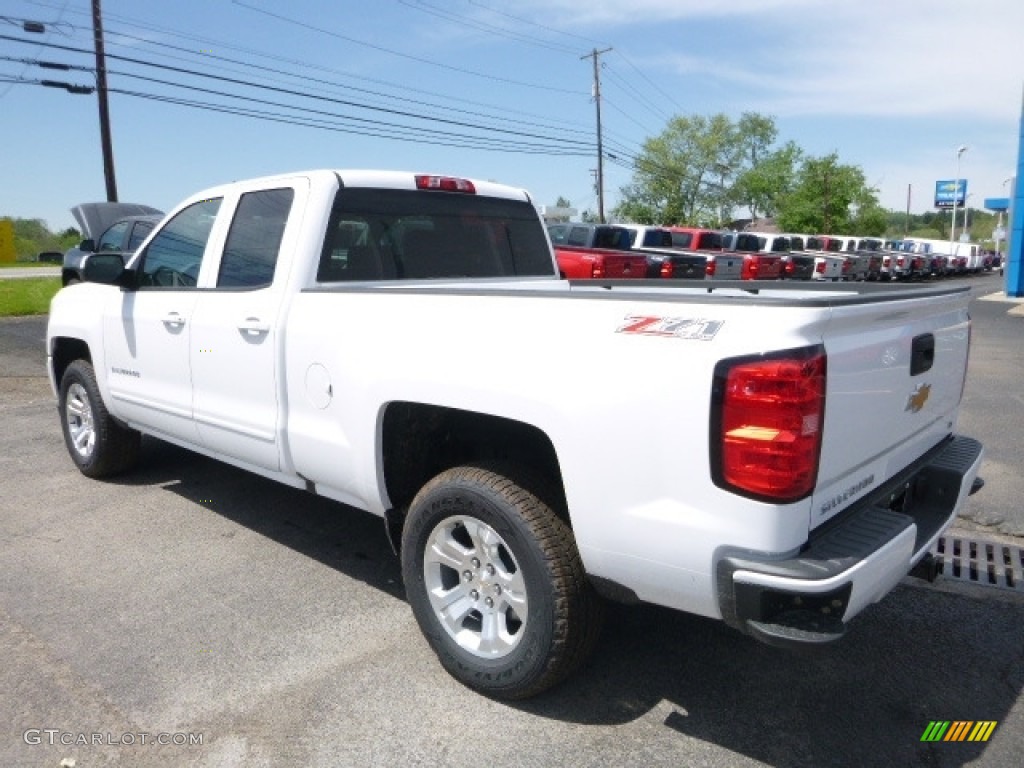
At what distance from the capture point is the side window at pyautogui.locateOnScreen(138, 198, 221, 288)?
4430mm

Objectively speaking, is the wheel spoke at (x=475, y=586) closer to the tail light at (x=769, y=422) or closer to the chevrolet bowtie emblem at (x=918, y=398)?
the tail light at (x=769, y=422)

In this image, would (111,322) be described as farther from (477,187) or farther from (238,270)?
(477,187)

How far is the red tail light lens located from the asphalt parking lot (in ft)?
6.37

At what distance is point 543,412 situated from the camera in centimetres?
264

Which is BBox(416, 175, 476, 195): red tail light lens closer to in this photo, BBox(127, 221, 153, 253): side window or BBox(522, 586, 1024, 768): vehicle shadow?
BBox(522, 586, 1024, 768): vehicle shadow

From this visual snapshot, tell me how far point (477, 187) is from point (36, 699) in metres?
3.12

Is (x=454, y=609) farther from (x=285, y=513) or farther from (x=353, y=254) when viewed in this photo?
(x=285, y=513)

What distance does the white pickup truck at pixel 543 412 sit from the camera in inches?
89.6

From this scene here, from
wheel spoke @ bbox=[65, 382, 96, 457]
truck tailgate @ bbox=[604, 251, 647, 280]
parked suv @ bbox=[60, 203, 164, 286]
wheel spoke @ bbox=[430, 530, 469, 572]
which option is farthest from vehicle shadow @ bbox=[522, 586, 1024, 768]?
truck tailgate @ bbox=[604, 251, 647, 280]

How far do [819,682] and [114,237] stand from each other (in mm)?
12382

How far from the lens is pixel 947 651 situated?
3328 mm

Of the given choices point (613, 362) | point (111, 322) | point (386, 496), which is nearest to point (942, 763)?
point (613, 362)

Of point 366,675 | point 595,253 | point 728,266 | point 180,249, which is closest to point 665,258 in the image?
point 728,266

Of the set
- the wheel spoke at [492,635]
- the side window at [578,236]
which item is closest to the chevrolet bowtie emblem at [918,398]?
the wheel spoke at [492,635]
